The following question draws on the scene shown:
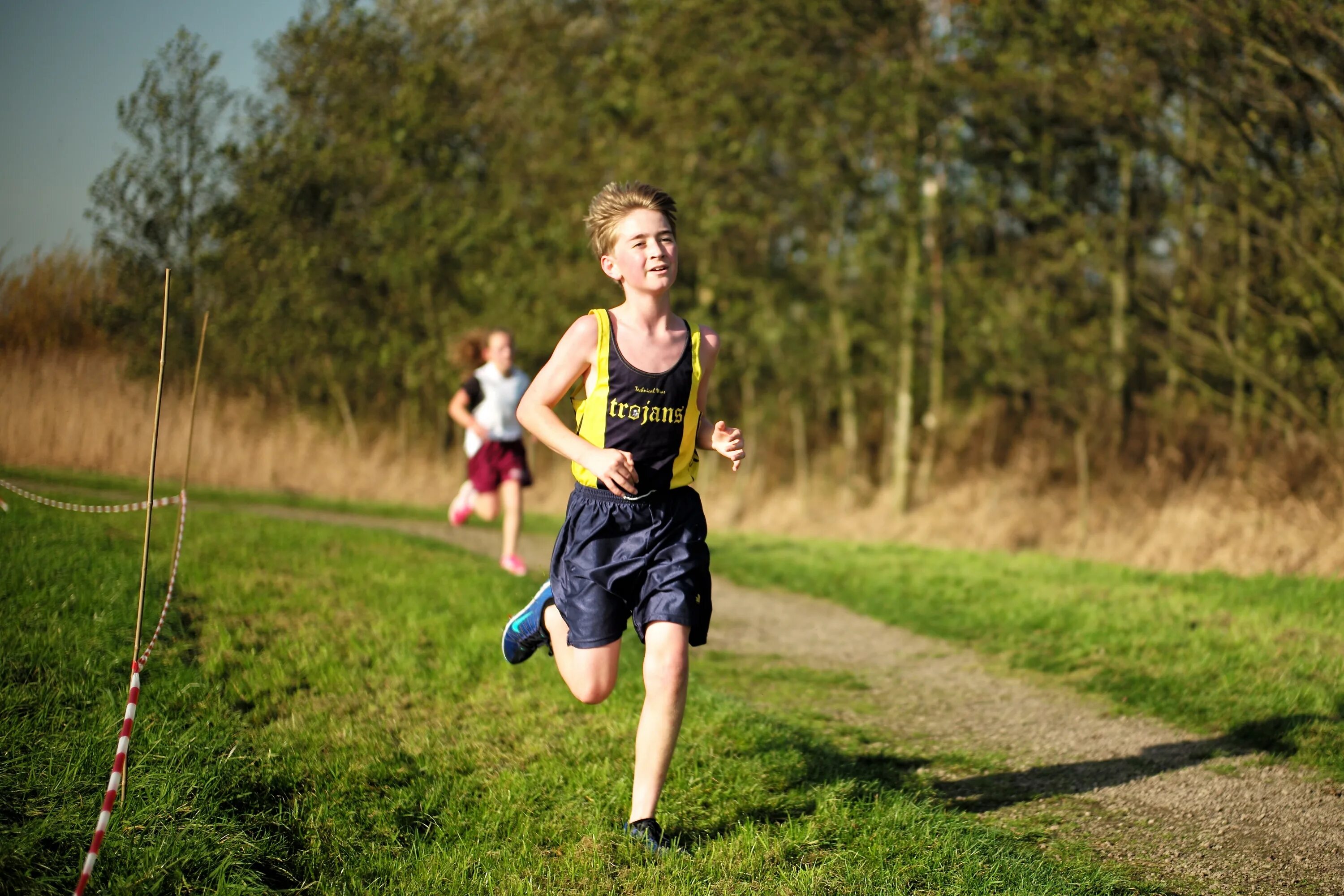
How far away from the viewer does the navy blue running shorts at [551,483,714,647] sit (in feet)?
12.5

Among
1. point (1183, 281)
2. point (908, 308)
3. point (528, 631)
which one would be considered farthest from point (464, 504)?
point (1183, 281)

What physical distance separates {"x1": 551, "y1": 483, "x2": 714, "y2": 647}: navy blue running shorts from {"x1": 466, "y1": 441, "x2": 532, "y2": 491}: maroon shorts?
17.9ft

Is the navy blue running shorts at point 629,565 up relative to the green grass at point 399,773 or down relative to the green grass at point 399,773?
up

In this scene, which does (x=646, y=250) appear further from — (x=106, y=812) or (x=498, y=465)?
(x=498, y=465)

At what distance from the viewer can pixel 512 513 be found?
931 cm

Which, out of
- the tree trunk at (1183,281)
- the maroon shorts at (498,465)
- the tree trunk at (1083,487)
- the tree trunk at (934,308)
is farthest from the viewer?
the tree trunk at (934,308)

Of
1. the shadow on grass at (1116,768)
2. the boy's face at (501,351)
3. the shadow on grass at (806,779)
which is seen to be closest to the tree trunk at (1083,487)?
the boy's face at (501,351)

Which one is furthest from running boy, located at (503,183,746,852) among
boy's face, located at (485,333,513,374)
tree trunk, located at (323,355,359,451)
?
tree trunk, located at (323,355,359,451)

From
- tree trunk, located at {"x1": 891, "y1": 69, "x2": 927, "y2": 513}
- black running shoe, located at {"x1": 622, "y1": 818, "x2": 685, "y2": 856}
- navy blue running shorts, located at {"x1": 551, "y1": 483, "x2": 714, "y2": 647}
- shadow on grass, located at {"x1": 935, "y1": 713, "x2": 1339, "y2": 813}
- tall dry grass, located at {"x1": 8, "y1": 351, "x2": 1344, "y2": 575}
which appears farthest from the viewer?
tree trunk, located at {"x1": 891, "y1": 69, "x2": 927, "y2": 513}

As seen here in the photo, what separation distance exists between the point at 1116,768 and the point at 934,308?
1227 centimetres

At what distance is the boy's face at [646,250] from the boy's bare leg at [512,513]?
5581 mm

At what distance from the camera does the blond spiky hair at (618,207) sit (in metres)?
3.90

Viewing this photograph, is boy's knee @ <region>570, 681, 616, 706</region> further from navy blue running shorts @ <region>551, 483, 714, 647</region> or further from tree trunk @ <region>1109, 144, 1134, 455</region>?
tree trunk @ <region>1109, 144, 1134, 455</region>

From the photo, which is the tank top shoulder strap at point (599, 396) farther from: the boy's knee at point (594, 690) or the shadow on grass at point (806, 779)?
the shadow on grass at point (806, 779)
